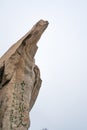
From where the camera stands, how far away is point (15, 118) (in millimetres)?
8391

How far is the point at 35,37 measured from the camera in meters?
9.59

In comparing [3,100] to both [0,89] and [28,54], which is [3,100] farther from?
[28,54]

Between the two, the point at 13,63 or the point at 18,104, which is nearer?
the point at 18,104

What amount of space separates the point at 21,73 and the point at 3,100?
925 millimetres

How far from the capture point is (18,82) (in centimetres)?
881

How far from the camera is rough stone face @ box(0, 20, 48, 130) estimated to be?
841 cm

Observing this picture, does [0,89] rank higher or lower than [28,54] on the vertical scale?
lower

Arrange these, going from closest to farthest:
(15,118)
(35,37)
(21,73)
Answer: (15,118) → (21,73) → (35,37)

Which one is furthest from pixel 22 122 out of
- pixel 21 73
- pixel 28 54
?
pixel 28 54

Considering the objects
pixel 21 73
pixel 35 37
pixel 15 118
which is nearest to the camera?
pixel 15 118

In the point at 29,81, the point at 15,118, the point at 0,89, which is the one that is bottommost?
the point at 15,118

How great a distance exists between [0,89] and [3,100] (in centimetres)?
54

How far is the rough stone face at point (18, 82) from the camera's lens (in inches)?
331

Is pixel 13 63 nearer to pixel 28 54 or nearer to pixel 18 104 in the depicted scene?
pixel 28 54
